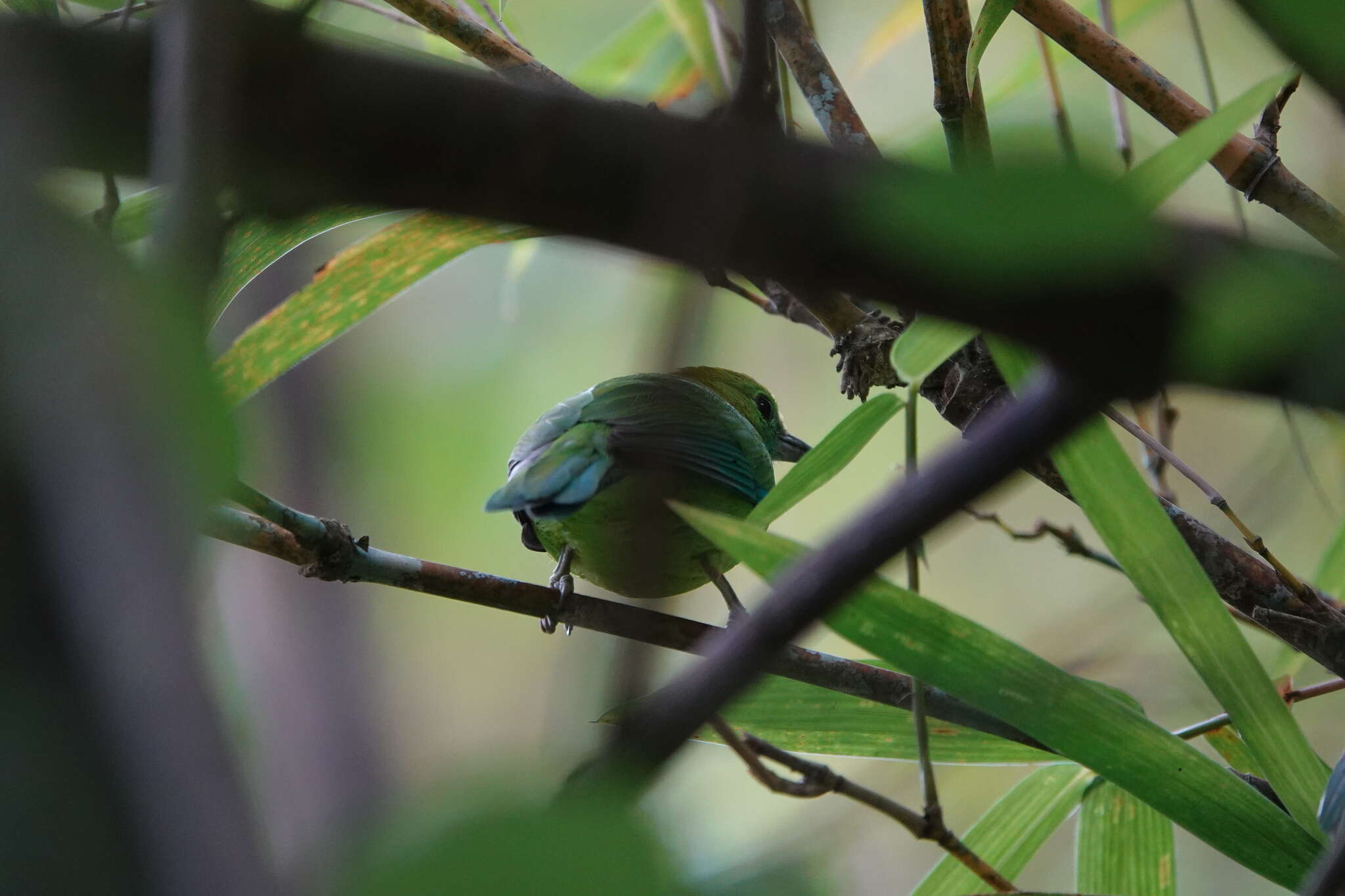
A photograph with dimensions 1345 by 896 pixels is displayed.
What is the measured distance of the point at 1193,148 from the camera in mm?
843

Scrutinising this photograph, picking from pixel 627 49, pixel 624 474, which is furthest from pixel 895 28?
pixel 624 474

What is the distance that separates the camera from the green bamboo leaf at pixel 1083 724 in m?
1.04

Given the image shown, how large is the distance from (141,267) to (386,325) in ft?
16.8

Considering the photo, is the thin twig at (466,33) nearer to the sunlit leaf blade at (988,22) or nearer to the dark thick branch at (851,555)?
the sunlit leaf blade at (988,22)

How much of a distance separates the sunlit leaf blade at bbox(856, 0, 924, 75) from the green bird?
2.94 feet

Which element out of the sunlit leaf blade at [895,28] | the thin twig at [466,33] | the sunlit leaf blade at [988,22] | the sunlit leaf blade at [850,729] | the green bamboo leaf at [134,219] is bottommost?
the sunlit leaf blade at [850,729]

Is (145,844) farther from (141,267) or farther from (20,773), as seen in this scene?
(141,267)

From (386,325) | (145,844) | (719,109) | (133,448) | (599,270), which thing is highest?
(386,325)

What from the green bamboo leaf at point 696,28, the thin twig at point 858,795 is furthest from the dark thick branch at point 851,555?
the green bamboo leaf at point 696,28

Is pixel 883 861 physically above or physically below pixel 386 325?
below

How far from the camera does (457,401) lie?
4336mm

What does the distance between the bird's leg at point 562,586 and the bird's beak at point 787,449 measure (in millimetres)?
863

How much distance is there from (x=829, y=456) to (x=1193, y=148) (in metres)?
0.53

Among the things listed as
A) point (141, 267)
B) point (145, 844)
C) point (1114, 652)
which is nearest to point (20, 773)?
point (145, 844)
